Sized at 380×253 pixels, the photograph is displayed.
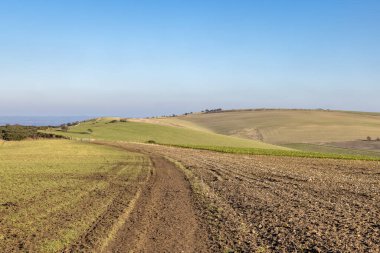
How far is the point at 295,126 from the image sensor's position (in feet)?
425

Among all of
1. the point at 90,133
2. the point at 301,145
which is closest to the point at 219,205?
the point at 90,133

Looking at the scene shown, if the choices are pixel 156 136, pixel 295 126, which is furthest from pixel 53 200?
pixel 295 126

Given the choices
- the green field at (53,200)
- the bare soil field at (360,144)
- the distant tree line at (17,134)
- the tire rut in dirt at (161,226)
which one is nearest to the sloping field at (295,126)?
the bare soil field at (360,144)

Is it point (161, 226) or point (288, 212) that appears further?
point (288, 212)

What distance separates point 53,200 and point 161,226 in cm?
660

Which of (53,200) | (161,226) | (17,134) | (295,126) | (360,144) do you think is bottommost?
(161,226)

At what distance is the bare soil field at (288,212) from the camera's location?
11.9m

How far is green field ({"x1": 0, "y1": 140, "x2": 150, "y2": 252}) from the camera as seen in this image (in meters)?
12.6

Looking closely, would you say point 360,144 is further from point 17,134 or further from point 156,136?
point 17,134

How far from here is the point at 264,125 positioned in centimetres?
13712

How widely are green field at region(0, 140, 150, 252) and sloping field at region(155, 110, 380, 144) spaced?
275 ft

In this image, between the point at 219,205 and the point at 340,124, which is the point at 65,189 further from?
the point at 340,124

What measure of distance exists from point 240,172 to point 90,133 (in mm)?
65050

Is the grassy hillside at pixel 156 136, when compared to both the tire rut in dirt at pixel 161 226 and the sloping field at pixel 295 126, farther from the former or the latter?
the tire rut in dirt at pixel 161 226
